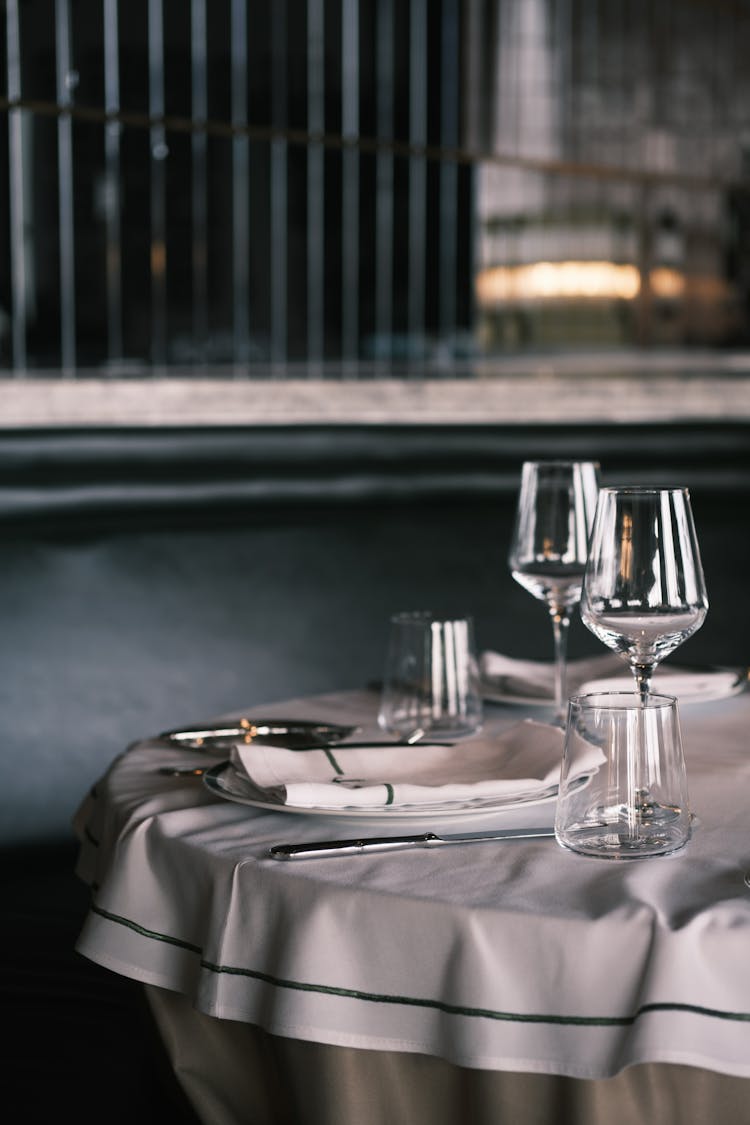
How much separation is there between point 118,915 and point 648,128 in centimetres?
705

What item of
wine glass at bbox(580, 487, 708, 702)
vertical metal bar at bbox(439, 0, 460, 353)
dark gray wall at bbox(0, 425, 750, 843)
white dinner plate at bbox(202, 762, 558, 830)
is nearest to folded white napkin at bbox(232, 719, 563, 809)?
white dinner plate at bbox(202, 762, 558, 830)

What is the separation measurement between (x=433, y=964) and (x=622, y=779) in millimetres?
171

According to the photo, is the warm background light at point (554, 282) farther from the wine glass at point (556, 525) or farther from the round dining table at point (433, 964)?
the round dining table at point (433, 964)

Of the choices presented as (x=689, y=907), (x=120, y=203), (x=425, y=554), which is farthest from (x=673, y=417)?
(x=120, y=203)

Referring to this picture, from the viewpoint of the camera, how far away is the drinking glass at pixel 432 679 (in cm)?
133

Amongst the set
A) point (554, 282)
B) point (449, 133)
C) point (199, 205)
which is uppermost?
point (449, 133)

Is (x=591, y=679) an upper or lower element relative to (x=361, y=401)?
lower

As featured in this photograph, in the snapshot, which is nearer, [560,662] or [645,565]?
[645,565]

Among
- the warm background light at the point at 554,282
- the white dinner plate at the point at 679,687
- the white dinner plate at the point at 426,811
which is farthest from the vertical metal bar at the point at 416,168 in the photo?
the white dinner plate at the point at 426,811

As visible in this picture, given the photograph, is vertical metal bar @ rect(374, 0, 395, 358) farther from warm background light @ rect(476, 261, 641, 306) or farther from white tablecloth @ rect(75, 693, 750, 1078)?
white tablecloth @ rect(75, 693, 750, 1078)

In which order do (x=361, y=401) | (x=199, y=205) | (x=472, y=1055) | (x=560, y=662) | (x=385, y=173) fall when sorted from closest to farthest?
(x=472, y=1055) → (x=560, y=662) → (x=361, y=401) → (x=199, y=205) → (x=385, y=173)

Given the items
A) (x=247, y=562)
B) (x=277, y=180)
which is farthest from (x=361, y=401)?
(x=277, y=180)

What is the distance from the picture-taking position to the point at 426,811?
103 cm

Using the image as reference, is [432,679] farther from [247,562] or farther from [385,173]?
[385,173]
